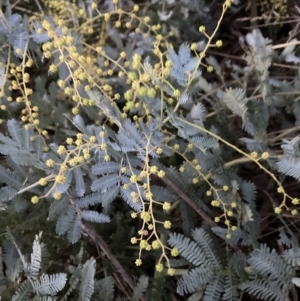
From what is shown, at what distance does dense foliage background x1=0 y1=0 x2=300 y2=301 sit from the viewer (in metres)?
0.84

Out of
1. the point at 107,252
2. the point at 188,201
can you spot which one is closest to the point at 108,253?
the point at 107,252

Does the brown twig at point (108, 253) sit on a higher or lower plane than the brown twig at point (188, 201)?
lower

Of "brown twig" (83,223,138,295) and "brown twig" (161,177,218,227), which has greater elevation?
"brown twig" (161,177,218,227)

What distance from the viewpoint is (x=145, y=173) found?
78 cm

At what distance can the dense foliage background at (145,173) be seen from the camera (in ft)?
2.76

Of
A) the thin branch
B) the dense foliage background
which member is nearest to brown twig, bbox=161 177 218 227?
the dense foliage background

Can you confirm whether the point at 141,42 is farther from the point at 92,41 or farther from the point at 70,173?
the point at 70,173

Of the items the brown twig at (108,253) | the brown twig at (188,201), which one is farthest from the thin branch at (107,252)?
the brown twig at (188,201)

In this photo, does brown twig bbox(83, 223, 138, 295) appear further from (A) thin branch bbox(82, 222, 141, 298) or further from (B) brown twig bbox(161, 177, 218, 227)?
(B) brown twig bbox(161, 177, 218, 227)

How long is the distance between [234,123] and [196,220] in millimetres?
285

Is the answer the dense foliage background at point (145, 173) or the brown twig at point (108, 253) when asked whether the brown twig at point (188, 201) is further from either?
the brown twig at point (108, 253)

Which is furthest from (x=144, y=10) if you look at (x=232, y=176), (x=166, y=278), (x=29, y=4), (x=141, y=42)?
(x=166, y=278)

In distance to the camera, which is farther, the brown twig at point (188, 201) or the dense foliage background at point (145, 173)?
the brown twig at point (188, 201)

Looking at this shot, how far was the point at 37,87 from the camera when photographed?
119 centimetres
